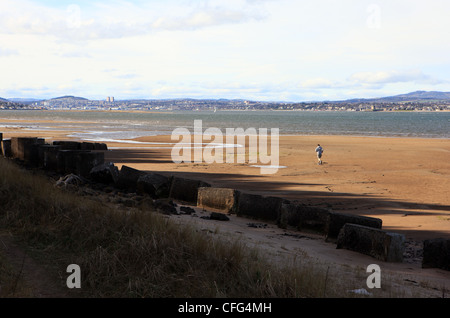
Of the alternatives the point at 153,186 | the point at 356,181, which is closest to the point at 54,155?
the point at 153,186

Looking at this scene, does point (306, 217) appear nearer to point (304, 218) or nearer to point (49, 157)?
point (304, 218)

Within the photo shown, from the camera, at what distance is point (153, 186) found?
13453mm

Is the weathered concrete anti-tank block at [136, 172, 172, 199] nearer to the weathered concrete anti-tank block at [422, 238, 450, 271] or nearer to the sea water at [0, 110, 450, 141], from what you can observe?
the weathered concrete anti-tank block at [422, 238, 450, 271]

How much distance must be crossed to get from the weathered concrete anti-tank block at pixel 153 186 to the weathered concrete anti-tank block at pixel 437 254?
7.28 metres

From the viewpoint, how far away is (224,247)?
6.68 meters

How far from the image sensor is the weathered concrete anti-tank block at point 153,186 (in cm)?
1348

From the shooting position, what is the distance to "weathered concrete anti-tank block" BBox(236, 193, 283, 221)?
11453 millimetres

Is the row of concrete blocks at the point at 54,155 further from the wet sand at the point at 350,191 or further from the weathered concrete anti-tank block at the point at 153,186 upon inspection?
the wet sand at the point at 350,191

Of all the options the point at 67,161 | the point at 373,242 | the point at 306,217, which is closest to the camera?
the point at 373,242

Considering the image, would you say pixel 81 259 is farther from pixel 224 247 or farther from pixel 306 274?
pixel 306 274

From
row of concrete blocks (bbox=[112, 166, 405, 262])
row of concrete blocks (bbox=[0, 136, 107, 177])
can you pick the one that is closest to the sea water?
row of concrete blocks (bbox=[0, 136, 107, 177])

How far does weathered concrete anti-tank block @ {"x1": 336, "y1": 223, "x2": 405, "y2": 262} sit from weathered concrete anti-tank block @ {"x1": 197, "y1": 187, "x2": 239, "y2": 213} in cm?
346

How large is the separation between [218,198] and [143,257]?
5.88 meters

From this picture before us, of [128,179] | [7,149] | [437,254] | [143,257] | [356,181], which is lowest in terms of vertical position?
[356,181]
